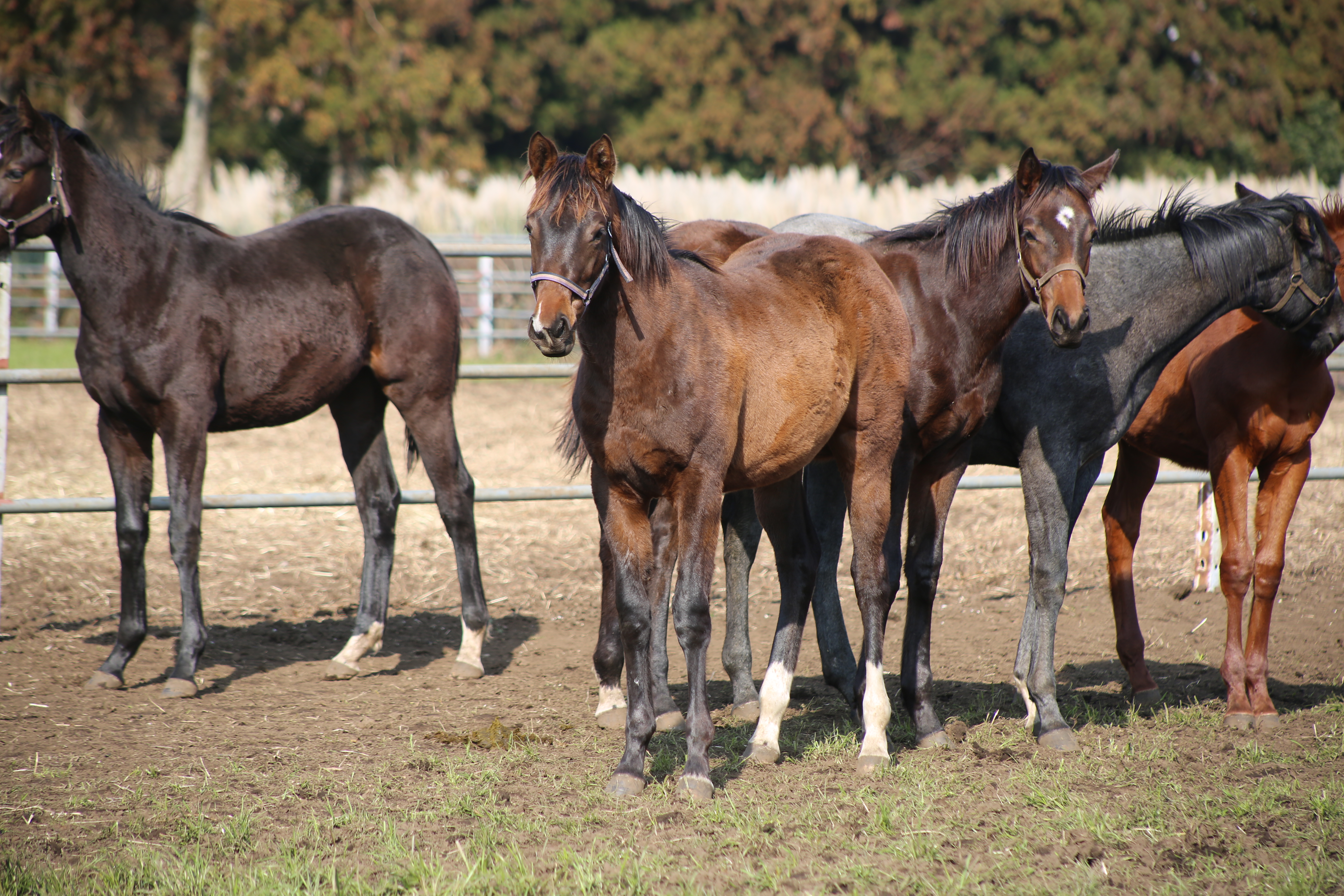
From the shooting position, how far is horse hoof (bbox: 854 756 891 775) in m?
3.79

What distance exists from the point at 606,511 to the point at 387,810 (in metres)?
1.20

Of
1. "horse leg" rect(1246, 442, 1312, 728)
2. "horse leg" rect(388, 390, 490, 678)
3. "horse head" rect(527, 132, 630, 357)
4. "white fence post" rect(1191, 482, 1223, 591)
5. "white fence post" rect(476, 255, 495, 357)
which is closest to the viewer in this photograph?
"horse head" rect(527, 132, 630, 357)

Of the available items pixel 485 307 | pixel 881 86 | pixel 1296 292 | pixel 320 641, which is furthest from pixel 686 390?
pixel 881 86

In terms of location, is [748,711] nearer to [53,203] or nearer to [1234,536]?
[1234,536]

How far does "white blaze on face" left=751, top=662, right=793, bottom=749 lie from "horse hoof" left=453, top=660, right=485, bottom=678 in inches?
67.2

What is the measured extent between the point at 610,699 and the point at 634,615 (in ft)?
3.42

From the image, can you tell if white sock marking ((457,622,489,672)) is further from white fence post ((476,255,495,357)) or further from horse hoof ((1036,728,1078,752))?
white fence post ((476,255,495,357))

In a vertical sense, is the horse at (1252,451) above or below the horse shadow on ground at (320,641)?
above

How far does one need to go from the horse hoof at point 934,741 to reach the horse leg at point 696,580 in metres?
1.02

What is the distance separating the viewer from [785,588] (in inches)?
168

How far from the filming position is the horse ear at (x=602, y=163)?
133 inches

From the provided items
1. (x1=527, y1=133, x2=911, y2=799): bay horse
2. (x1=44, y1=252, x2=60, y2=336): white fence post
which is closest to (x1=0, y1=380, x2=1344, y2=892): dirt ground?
(x1=527, y1=133, x2=911, y2=799): bay horse

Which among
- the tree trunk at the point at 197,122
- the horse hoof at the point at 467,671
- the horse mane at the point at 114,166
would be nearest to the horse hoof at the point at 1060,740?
the horse hoof at the point at 467,671

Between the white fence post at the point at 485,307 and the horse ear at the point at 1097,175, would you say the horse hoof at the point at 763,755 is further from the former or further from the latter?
the white fence post at the point at 485,307
